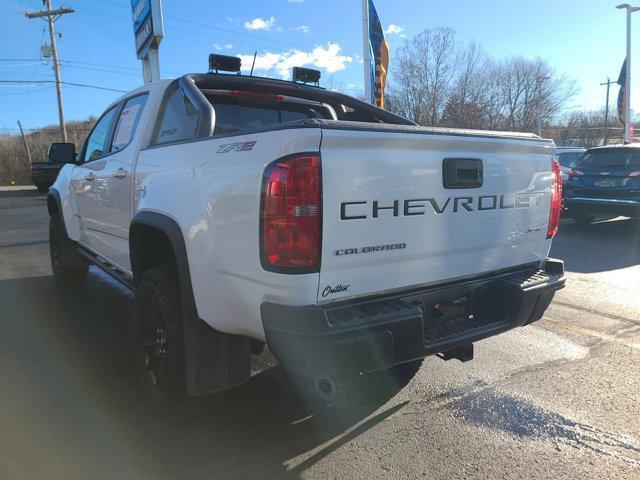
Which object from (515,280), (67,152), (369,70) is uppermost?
(369,70)

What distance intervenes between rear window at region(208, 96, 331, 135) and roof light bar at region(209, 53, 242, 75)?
0.34 meters

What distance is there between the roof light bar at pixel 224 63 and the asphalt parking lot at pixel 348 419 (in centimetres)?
236

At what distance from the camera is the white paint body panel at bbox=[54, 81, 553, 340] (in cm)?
215

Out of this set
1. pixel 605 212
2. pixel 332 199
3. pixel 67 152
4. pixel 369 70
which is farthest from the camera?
pixel 369 70

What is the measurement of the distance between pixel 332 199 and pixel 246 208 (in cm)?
38

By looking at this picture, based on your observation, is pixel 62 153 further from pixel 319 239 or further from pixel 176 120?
pixel 319 239

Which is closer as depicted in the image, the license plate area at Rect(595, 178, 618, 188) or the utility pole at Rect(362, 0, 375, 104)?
the license plate area at Rect(595, 178, 618, 188)

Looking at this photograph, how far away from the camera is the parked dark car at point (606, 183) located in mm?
9062

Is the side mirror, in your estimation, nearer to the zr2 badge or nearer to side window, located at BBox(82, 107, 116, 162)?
side window, located at BBox(82, 107, 116, 162)

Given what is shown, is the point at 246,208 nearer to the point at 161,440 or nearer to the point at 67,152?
the point at 161,440

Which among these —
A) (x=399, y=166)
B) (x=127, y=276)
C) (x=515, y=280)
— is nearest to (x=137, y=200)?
(x=127, y=276)

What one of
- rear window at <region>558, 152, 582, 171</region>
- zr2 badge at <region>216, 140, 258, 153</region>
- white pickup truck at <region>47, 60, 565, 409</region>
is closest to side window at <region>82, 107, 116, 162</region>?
white pickup truck at <region>47, 60, 565, 409</region>

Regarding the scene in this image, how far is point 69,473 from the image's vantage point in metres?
2.48

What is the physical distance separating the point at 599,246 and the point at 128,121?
7980 mm
